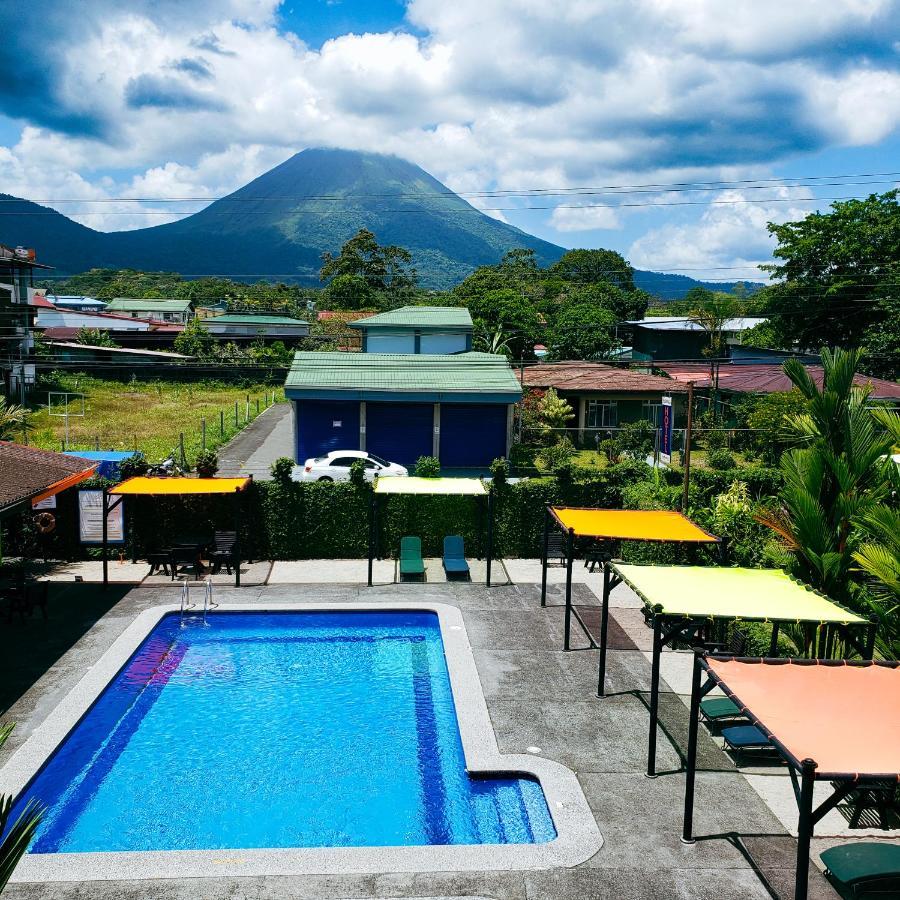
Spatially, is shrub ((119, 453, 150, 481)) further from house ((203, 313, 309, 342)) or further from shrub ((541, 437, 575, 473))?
house ((203, 313, 309, 342))

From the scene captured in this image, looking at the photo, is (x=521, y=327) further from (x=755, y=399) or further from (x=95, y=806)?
(x=95, y=806)

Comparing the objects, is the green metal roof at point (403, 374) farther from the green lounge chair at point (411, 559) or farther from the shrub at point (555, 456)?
the green lounge chair at point (411, 559)

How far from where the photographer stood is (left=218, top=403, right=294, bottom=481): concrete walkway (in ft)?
109

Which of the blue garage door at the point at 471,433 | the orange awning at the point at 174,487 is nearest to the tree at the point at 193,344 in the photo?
the blue garage door at the point at 471,433

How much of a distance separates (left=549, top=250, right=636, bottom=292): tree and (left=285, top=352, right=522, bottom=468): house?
78297 mm

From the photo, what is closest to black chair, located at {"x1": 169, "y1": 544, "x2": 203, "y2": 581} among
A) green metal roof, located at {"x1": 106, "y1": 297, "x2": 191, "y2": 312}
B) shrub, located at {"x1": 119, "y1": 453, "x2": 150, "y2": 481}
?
shrub, located at {"x1": 119, "y1": 453, "x2": 150, "y2": 481}

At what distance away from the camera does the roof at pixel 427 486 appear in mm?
19266

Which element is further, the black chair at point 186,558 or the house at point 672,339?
the house at point 672,339

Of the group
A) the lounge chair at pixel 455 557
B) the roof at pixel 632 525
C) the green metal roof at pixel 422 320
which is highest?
the green metal roof at pixel 422 320

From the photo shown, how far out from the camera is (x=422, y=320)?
47.6 m

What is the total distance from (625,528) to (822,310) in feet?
139

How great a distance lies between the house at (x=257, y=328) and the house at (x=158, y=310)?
22219 mm

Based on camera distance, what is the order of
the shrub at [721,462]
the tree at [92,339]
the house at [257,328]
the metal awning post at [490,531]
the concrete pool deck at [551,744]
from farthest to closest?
1. the house at [257,328]
2. the tree at [92,339]
3. the shrub at [721,462]
4. the metal awning post at [490,531]
5. the concrete pool deck at [551,744]

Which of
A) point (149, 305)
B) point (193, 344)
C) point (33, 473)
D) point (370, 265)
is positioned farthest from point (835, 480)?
point (149, 305)
